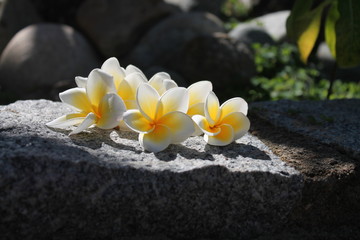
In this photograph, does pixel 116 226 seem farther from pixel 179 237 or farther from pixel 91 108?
pixel 91 108

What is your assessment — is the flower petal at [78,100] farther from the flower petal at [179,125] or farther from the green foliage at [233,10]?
the green foliage at [233,10]

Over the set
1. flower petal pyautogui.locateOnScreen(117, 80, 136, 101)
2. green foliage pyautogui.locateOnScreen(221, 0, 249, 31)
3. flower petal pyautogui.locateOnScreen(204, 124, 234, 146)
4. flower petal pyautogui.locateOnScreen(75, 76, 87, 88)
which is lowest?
green foliage pyautogui.locateOnScreen(221, 0, 249, 31)

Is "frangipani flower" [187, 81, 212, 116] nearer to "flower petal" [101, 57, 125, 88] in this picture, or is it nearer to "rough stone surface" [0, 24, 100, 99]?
"flower petal" [101, 57, 125, 88]

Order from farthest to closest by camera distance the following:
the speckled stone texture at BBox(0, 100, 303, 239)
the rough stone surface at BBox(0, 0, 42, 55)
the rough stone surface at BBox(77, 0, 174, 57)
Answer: the rough stone surface at BBox(77, 0, 174, 57) < the rough stone surface at BBox(0, 0, 42, 55) < the speckled stone texture at BBox(0, 100, 303, 239)

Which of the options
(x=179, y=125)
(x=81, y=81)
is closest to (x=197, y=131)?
(x=179, y=125)

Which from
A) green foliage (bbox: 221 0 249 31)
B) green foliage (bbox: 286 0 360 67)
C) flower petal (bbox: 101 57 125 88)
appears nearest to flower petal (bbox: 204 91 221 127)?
flower petal (bbox: 101 57 125 88)

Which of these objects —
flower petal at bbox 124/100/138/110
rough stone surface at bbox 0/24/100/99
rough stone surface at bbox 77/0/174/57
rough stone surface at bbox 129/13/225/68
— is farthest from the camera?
rough stone surface at bbox 77/0/174/57

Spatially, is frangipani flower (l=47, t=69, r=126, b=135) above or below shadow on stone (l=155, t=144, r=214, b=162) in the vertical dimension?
above
